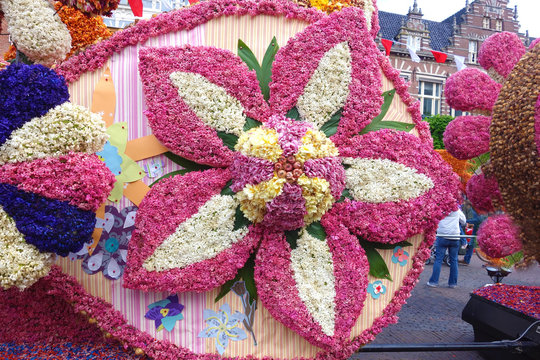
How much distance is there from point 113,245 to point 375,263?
148 cm

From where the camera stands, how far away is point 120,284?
227 cm

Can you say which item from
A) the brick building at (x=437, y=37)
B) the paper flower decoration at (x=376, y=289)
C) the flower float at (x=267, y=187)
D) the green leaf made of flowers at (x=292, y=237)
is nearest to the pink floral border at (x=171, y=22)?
the flower float at (x=267, y=187)

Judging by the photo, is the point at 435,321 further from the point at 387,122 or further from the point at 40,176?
the point at 40,176

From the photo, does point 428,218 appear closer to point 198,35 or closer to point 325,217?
point 325,217

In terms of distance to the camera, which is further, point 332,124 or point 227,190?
point 332,124

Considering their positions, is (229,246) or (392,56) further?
(392,56)

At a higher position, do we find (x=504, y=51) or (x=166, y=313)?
(x=504, y=51)

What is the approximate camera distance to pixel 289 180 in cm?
210

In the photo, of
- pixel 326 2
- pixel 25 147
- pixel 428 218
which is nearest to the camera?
pixel 25 147

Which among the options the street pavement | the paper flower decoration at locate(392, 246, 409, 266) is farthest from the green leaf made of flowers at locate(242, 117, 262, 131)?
the street pavement

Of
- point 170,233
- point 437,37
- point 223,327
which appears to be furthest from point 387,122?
point 437,37

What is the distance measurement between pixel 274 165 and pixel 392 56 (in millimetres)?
18324

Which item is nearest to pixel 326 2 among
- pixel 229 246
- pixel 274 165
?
pixel 274 165

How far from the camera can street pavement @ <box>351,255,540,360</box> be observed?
15.1 ft
